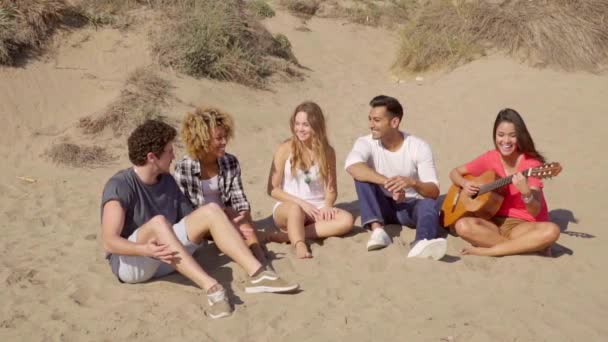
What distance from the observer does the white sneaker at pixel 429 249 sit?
14.9 ft

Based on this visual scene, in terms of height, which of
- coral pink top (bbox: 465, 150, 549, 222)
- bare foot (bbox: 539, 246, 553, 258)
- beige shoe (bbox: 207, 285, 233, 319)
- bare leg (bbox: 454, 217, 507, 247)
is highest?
coral pink top (bbox: 465, 150, 549, 222)

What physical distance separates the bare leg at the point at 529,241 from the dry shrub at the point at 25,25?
6586mm

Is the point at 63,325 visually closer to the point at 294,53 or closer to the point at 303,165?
the point at 303,165

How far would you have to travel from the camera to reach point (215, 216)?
4.21 metres

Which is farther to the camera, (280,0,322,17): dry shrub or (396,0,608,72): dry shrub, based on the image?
(280,0,322,17): dry shrub

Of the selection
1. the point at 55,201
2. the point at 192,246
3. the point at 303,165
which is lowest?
the point at 55,201

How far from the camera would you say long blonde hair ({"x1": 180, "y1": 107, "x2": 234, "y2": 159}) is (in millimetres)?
4535

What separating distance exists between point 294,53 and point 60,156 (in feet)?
18.8

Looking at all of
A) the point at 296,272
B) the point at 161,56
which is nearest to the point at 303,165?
the point at 296,272

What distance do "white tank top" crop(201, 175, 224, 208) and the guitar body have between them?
177 centimetres

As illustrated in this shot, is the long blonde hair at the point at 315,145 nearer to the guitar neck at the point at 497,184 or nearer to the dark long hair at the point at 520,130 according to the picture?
the guitar neck at the point at 497,184

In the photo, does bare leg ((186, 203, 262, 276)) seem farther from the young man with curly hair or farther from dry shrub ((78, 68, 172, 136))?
dry shrub ((78, 68, 172, 136))

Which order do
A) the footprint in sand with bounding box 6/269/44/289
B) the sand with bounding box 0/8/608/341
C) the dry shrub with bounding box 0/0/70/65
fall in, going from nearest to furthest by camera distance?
the sand with bounding box 0/8/608/341 < the footprint in sand with bounding box 6/269/44/289 < the dry shrub with bounding box 0/0/70/65

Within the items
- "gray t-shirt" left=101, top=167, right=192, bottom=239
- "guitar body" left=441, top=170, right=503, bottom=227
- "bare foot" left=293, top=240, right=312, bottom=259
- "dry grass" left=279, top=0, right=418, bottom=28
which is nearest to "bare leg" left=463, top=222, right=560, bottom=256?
"guitar body" left=441, top=170, right=503, bottom=227
